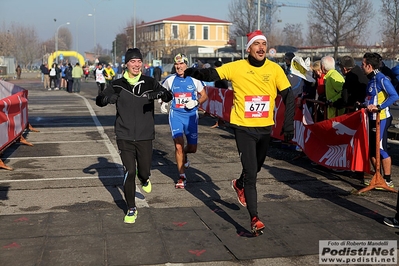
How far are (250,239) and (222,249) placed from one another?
43cm

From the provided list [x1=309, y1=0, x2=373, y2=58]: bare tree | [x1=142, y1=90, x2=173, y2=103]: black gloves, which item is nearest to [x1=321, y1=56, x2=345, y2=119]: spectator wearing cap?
[x1=142, y1=90, x2=173, y2=103]: black gloves

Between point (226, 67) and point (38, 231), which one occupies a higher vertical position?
point (226, 67)

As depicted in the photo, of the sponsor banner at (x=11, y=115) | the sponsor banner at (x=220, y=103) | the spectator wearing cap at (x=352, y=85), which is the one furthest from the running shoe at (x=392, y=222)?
the sponsor banner at (x=220, y=103)

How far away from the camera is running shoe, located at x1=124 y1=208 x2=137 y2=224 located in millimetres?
6270

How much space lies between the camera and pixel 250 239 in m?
5.72

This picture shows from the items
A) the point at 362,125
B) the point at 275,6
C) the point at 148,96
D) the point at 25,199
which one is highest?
the point at 275,6

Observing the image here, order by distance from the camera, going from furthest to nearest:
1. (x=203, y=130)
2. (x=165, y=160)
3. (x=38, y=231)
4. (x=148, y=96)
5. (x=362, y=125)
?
1. (x=203, y=130)
2. (x=165, y=160)
3. (x=362, y=125)
4. (x=148, y=96)
5. (x=38, y=231)

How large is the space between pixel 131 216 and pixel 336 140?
13.3ft

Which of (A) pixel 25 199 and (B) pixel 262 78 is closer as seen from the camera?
(B) pixel 262 78

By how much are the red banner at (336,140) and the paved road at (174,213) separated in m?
0.30

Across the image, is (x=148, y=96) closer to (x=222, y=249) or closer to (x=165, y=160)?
(x=222, y=249)

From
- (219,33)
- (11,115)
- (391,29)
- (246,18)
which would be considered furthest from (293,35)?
(11,115)

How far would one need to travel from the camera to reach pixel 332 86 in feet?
32.0

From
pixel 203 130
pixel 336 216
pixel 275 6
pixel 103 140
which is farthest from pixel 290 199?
pixel 275 6
